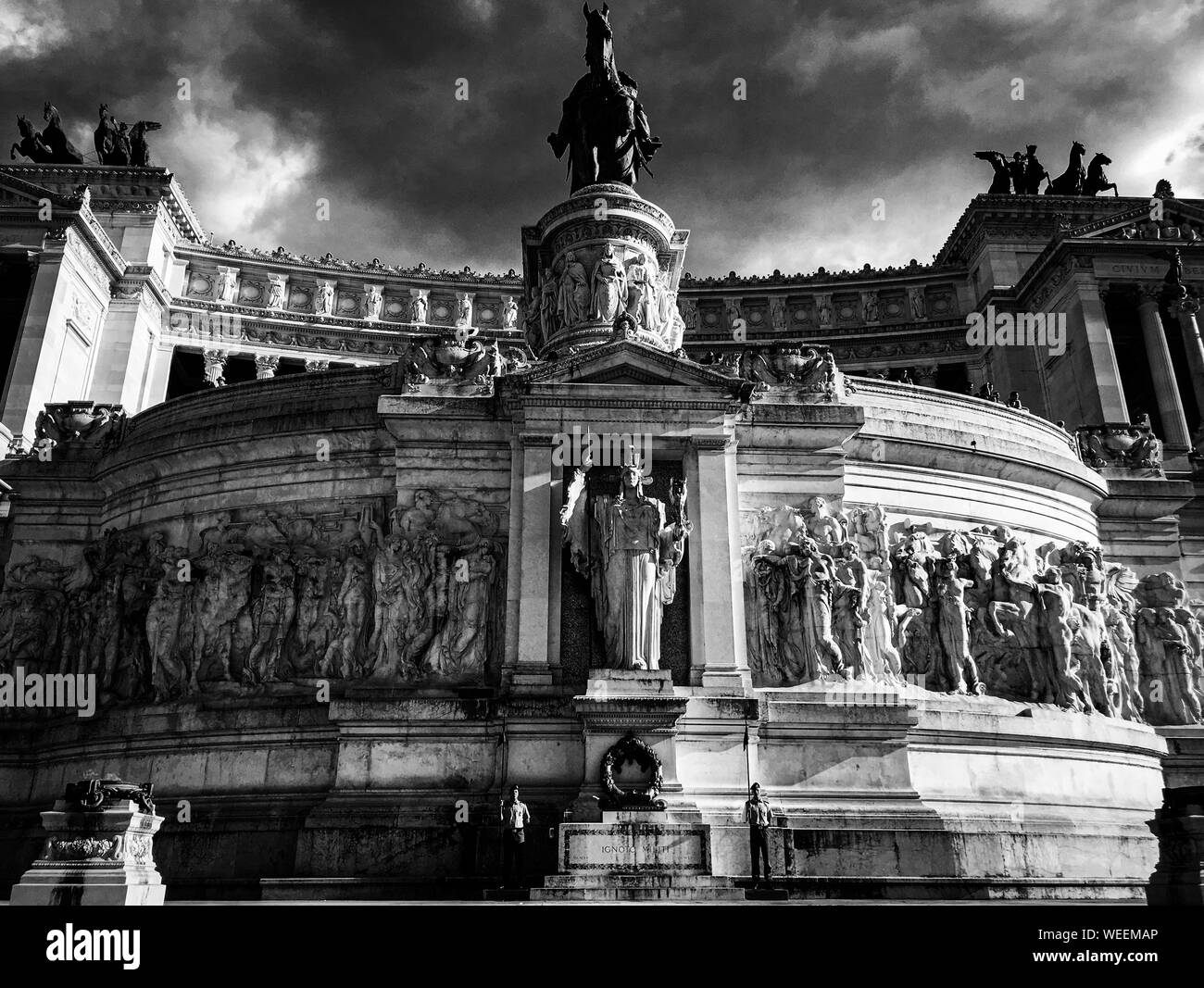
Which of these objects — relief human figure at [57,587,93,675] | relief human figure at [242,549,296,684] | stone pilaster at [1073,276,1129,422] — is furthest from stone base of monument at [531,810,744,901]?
stone pilaster at [1073,276,1129,422]

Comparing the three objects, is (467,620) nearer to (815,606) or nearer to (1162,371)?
(815,606)

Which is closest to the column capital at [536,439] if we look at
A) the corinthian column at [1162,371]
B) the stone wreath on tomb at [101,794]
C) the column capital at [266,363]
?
the stone wreath on tomb at [101,794]

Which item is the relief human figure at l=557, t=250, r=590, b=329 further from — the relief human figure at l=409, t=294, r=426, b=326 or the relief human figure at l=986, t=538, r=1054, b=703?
the relief human figure at l=409, t=294, r=426, b=326

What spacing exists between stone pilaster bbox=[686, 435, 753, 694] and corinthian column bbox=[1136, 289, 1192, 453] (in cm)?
5104

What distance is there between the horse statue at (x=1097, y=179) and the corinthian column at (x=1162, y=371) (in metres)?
17.7

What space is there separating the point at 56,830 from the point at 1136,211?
240 ft

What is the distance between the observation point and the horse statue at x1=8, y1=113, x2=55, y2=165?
76.7m

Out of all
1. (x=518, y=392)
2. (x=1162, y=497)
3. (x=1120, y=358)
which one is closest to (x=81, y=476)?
(x=518, y=392)

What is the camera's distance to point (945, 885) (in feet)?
50.2

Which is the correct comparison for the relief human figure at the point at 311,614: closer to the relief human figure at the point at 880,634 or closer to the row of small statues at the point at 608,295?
the relief human figure at the point at 880,634

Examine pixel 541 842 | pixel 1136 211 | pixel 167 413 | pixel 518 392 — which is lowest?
pixel 541 842
